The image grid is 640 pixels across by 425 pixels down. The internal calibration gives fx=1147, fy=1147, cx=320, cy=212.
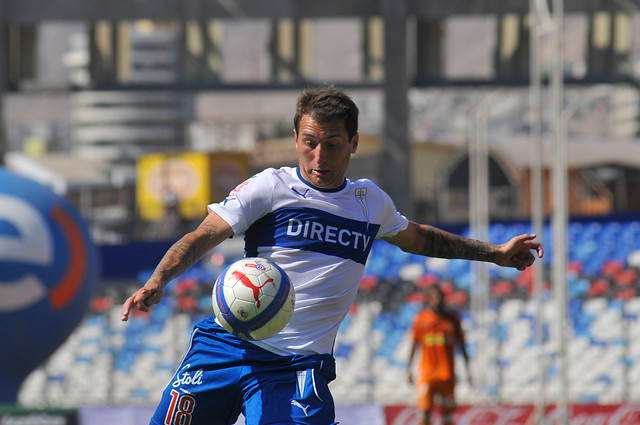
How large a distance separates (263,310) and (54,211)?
10.7 m

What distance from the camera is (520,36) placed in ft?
117

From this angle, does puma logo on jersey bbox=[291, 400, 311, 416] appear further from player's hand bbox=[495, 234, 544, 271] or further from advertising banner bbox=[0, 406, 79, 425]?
advertising banner bbox=[0, 406, 79, 425]

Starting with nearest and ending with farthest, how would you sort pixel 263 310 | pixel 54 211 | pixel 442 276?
pixel 263 310, pixel 54 211, pixel 442 276

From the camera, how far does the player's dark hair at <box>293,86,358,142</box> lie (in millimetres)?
5191

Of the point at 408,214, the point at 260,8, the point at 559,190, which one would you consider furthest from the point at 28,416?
the point at 408,214

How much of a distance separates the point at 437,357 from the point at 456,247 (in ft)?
28.1

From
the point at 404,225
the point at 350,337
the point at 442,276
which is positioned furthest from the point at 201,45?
the point at 404,225

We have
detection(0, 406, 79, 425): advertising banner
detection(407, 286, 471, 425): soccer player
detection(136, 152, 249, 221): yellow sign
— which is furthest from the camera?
detection(136, 152, 249, 221): yellow sign

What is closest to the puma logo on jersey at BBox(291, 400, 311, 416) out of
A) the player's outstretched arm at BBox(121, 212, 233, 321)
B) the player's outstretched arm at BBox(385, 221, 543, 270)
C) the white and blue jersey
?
the white and blue jersey

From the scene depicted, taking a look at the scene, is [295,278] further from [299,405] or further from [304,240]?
[299,405]

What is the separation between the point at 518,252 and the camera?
5781 millimetres

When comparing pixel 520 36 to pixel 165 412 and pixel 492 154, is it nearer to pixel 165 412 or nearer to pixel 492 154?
pixel 492 154

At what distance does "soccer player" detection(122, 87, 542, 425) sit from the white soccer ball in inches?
4.8

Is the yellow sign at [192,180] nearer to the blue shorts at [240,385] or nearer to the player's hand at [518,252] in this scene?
the player's hand at [518,252]
